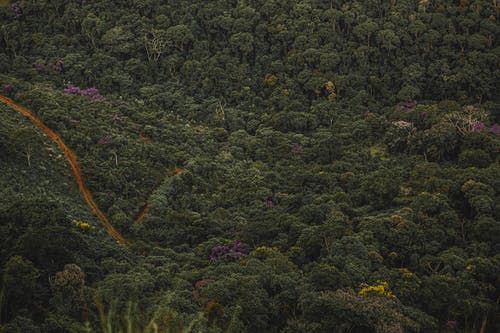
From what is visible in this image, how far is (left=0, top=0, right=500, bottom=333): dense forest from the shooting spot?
3206 cm

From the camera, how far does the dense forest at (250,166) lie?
32062mm

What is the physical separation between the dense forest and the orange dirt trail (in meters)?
0.19

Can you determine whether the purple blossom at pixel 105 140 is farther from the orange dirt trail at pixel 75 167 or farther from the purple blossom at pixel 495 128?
the purple blossom at pixel 495 128

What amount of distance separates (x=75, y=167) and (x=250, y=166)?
16054 millimetres

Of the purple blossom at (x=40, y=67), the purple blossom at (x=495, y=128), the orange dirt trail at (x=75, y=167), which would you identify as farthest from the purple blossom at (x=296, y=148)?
the purple blossom at (x=40, y=67)

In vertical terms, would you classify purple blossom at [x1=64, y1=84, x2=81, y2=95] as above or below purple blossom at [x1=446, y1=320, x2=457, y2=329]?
above

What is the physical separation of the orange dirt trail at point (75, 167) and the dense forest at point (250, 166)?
0.64 ft

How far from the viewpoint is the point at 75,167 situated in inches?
1916

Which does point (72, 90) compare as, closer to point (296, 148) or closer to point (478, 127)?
point (296, 148)

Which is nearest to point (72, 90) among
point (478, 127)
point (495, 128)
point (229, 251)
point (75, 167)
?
point (75, 167)

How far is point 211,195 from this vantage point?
1997 inches

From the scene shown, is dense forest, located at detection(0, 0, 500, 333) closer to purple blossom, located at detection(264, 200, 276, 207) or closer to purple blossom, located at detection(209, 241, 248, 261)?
purple blossom, located at detection(209, 241, 248, 261)

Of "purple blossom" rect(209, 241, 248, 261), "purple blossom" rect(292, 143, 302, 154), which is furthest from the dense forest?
"purple blossom" rect(292, 143, 302, 154)

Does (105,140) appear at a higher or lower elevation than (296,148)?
higher
